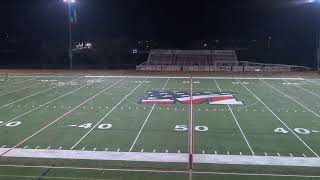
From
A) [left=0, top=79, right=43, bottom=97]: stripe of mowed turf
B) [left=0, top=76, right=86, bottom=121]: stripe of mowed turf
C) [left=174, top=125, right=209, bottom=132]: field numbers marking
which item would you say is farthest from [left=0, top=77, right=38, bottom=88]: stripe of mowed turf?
[left=174, top=125, right=209, bottom=132]: field numbers marking

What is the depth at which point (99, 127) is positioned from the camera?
564 inches

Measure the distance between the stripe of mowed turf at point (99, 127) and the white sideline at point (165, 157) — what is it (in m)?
0.56

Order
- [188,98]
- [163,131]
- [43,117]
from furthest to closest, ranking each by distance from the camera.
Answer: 1. [188,98]
2. [43,117]
3. [163,131]

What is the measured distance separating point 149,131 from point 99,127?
1610mm

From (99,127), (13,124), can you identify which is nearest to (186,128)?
(99,127)

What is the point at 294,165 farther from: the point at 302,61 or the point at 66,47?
the point at 66,47

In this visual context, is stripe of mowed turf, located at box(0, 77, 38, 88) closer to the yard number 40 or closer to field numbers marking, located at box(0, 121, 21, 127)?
field numbers marking, located at box(0, 121, 21, 127)

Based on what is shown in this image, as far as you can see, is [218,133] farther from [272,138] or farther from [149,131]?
[149,131]

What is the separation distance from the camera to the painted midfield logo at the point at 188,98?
64.1 feet

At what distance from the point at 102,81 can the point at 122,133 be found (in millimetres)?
15639

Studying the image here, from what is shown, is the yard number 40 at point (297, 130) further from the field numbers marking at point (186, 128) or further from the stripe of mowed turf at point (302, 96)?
the stripe of mowed turf at point (302, 96)

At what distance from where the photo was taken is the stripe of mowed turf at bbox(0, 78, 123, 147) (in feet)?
42.1

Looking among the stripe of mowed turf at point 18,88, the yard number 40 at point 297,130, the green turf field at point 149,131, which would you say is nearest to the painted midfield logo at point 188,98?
the green turf field at point 149,131

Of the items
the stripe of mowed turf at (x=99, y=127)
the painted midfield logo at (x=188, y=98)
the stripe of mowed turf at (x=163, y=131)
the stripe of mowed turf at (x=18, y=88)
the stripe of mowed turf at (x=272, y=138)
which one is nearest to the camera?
the stripe of mowed turf at (x=272, y=138)
